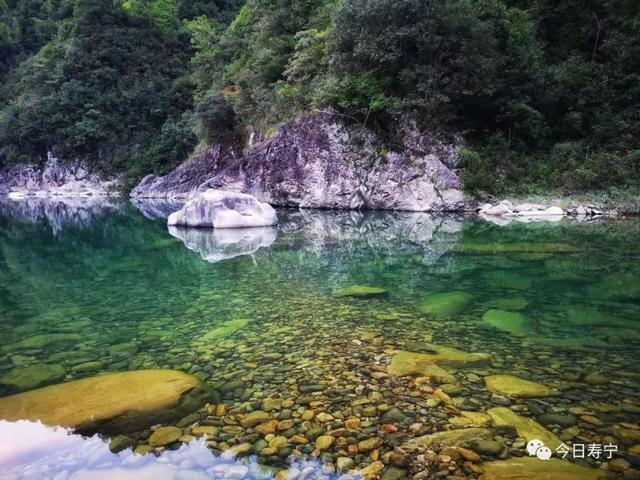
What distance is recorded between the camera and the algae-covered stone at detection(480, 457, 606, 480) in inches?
107

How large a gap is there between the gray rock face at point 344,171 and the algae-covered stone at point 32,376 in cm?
1959

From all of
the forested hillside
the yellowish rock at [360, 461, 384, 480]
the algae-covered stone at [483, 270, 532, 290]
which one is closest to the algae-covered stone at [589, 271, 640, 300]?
the algae-covered stone at [483, 270, 532, 290]

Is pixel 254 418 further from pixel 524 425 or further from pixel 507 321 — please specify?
pixel 507 321

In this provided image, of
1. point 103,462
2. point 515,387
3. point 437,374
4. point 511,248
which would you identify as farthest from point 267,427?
point 511,248

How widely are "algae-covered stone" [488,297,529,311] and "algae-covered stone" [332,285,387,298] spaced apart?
5.86 feet

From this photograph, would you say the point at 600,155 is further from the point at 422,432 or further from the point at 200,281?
the point at 422,432

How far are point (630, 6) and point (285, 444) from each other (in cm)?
2906

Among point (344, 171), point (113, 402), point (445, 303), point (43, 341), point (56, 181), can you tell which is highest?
point (56, 181)

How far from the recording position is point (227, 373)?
457 cm

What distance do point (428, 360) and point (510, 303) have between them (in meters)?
2.89

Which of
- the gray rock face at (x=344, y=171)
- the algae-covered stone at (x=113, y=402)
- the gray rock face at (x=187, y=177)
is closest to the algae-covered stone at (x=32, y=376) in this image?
the algae-covered stone at (x=113, y=402)

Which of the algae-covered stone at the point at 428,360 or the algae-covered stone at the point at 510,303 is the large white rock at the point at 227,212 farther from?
the algae-covered stone at the point at 428,360

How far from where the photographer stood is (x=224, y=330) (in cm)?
594

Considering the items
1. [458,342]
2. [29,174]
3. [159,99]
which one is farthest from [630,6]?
[29,174]
